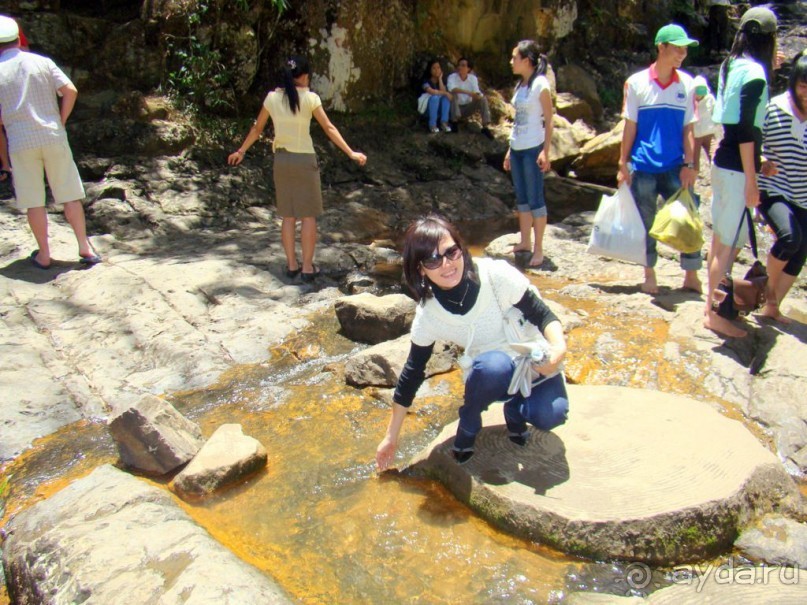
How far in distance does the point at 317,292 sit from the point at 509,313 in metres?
2.92

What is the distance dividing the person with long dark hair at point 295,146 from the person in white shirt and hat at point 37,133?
1.34 meters

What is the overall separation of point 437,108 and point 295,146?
534cm

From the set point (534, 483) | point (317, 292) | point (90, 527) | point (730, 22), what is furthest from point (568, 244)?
point (730, 22)

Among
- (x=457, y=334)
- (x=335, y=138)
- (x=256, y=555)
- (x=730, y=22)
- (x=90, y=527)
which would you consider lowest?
(x=256, y=555)

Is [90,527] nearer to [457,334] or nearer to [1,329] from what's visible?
→ [457,334]

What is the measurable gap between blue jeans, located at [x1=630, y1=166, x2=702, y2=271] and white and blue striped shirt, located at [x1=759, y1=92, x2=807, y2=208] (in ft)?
2.17

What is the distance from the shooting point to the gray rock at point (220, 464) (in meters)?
3.14

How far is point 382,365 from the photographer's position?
161 inches

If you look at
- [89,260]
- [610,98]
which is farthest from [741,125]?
[610,98]

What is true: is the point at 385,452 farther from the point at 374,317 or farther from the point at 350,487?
the point at 374,317

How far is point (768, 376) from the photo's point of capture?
12.5 ft

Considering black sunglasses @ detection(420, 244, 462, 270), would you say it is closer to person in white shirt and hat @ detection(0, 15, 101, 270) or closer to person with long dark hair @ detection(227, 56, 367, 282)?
person with long dark hair @ detection(227, 56, 367, 282)

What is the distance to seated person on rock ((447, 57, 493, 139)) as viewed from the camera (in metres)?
10.4

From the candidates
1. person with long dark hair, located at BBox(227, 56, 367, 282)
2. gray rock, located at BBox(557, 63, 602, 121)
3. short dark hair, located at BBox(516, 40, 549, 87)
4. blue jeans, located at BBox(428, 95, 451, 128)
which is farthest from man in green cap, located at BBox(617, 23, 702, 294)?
gray rock, located at BBox(557, 63, 602, 121)
